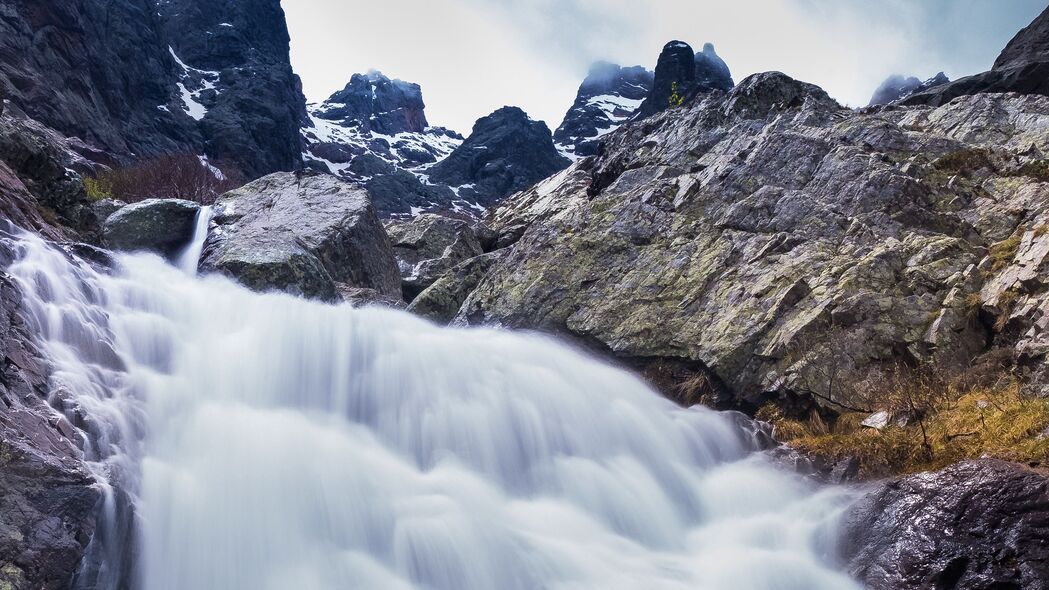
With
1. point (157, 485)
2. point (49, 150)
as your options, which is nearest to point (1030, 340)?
point (157, 485)

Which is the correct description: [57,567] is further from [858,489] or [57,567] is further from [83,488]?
[858,489]

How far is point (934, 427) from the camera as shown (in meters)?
8.31

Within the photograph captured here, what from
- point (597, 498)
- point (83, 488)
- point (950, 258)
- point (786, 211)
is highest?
point (786, 211)

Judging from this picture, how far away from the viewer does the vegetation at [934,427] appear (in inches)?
287

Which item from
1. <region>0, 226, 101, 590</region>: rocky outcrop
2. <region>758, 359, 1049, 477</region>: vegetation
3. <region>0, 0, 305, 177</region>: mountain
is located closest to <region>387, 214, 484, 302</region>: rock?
<region>758, 359, 1049, 477</region>: vegetation

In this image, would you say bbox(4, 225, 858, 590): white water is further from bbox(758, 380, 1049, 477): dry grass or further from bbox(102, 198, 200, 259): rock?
bbox(102, 198, 200, 259): rock

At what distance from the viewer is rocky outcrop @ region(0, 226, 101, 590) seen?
4480 millimetres

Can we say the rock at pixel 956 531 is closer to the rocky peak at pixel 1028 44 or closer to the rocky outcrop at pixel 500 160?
the rocky peak at pixel 1028 44

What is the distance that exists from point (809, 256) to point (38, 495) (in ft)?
40.7

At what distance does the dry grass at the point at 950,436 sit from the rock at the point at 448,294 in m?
10.6

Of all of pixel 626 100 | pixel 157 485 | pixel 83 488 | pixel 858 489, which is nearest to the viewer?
pixel 83 488

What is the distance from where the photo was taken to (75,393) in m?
6.69

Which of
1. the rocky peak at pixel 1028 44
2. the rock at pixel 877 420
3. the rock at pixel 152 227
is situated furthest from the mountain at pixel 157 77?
the rocky peak at pixel 1028 44

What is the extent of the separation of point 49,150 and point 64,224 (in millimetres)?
2025
